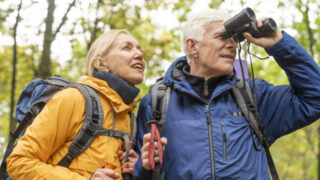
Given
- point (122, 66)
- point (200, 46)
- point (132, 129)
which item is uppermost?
point (200, 46)

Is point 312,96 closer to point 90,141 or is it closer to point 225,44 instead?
point 225,44

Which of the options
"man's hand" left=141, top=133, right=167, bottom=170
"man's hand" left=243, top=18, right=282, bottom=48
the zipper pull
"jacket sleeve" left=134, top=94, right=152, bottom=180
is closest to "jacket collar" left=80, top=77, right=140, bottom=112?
"jacket sleeve" left=134, top=94, right=152, bottom=180

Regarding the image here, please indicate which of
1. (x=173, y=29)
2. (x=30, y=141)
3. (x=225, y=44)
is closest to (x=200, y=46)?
(x=225, y=44)

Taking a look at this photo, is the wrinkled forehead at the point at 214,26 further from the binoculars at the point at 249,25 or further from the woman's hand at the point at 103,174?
the woman's hand at the point at 103,174

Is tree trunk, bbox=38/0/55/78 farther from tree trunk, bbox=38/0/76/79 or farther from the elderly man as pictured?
the elderly man

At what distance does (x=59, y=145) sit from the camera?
103 inches

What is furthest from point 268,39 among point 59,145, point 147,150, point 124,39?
point 59,145

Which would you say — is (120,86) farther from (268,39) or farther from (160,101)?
(268,39)

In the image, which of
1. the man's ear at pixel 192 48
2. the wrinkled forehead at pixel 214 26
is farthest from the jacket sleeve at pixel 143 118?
the wrinkled forehead at pixel 214 26

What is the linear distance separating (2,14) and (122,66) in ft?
12.1

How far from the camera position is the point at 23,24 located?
18.4 feet

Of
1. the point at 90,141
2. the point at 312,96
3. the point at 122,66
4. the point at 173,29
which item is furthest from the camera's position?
the point at 173,29

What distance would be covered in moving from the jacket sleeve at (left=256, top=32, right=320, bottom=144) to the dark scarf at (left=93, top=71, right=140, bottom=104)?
124 cm

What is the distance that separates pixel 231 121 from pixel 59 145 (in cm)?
149
